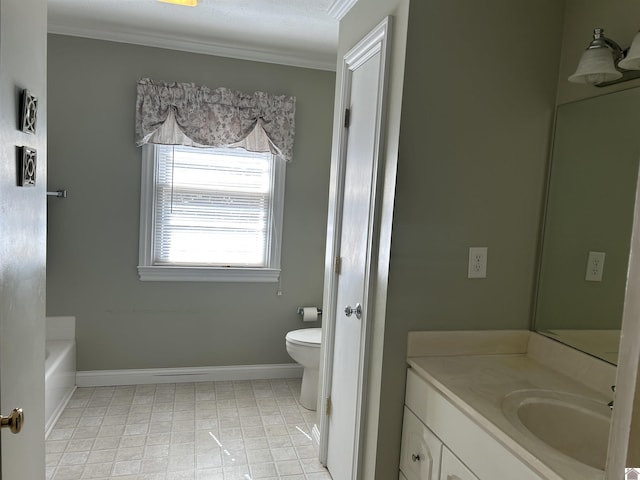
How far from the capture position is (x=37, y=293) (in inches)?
57.2

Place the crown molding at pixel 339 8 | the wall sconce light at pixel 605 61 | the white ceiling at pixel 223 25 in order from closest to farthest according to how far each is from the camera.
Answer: the wall sconce light at pixel 605 61
the crown molding at pixel 339 8
the white ceiling at pixel 223 25

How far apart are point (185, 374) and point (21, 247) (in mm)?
2392

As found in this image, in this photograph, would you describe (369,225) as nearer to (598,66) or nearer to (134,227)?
(598,66)

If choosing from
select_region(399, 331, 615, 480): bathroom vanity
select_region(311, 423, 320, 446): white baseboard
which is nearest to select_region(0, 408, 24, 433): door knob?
select_region(399, 331, 615, 480): bathroom vanity

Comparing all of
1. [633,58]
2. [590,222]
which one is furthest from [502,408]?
[633,58]

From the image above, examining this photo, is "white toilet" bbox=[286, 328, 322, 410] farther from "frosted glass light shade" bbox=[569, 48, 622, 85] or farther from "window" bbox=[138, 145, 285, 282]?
"frosted glass light shade" bbox=[569, 48, 622, 85]

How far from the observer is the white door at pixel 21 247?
45.4 inches

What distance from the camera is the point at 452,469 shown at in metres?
1.44

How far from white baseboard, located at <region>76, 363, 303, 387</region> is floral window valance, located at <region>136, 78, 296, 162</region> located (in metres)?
1.63

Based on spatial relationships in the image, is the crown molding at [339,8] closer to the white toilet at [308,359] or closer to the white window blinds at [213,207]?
the white window blinds at [213,207]

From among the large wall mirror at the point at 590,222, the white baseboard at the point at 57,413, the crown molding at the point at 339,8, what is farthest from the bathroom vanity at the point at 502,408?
the white baseboard at the point at 57,413

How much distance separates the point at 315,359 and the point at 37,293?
1935 mm

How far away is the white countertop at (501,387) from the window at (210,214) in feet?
6.52

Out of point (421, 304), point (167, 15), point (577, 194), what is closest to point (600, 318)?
point (577, 194)
